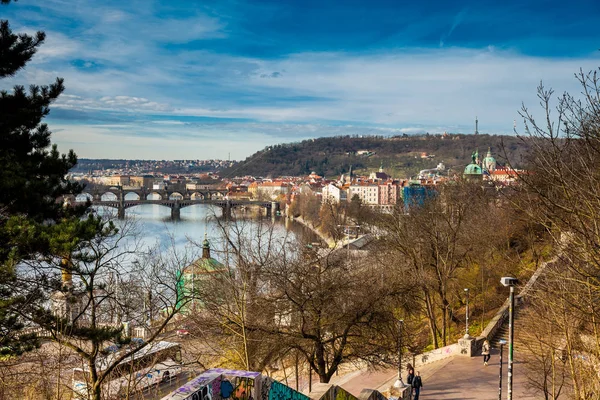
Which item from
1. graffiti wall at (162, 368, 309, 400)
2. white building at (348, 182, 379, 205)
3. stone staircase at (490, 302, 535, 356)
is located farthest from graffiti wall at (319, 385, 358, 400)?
white building at (348, 182, 379, 205)

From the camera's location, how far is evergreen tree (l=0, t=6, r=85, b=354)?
770 centimetres

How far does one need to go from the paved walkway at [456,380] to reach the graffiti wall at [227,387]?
8199mm

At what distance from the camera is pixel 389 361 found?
13766mm

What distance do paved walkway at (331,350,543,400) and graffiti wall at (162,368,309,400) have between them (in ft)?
26.9

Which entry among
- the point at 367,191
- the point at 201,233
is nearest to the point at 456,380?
the point at 201,233

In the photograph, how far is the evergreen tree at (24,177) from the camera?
303 inches

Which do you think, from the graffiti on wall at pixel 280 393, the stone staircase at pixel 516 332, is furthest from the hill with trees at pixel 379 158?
the graffiti on wall at pixel 280 393

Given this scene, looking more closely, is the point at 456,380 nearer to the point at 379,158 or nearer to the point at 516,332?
the point at 516,332

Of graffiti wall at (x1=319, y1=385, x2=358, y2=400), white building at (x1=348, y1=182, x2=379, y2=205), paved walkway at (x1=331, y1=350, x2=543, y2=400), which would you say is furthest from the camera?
white building at (x1=348, y1=182, x2=379, y2=205)

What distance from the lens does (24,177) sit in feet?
30.0

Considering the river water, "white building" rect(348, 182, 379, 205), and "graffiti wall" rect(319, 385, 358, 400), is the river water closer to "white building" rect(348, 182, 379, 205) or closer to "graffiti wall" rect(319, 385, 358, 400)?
"graffiti wall" rect(319, 385, 358, 400)

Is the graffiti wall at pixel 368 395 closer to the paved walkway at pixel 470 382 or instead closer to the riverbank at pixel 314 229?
the paved walkway at pixel 470 382

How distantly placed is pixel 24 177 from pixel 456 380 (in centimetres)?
1053

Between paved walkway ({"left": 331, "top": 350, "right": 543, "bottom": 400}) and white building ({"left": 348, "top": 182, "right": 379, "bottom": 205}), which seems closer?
paved walkway ({"left": 331, "top": 350, "right": 543, "bottom": 400})
